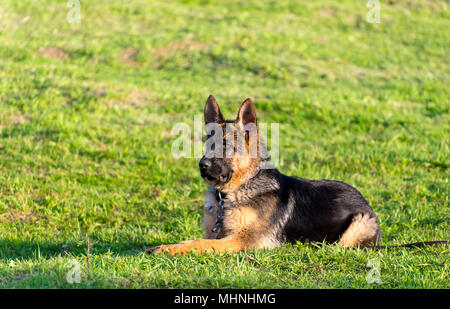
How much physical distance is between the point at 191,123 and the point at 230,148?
247 inches

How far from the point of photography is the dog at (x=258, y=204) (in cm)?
589

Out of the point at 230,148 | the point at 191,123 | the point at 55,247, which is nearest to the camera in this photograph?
the point at 230,148

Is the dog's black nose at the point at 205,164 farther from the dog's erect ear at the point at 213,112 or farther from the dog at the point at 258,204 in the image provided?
the dog's erect ear at the point at 213,112

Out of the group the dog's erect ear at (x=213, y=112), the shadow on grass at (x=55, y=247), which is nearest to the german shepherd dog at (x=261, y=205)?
the dog's erect ear at (x=213, y=112)

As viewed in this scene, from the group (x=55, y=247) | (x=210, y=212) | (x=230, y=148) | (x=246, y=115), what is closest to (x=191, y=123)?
(x=55, y=247)

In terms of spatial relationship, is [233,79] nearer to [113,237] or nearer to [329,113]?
[329,113]

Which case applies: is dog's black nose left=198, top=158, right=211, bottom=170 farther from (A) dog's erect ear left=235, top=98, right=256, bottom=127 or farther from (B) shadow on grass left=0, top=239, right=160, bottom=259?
(B) shadow on grass left=0, top=239, right=160, bottom=259

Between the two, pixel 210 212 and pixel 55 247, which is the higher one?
pixel 210 212

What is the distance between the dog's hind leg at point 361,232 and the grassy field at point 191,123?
0.53 metres

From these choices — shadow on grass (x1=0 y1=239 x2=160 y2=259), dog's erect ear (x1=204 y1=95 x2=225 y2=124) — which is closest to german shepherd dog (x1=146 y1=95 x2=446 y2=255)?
dog's erect ear (x1=204 y1=95 x2=225 y2=124)

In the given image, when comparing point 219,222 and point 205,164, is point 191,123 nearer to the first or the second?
point 219,222

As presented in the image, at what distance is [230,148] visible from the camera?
5.89 meters
